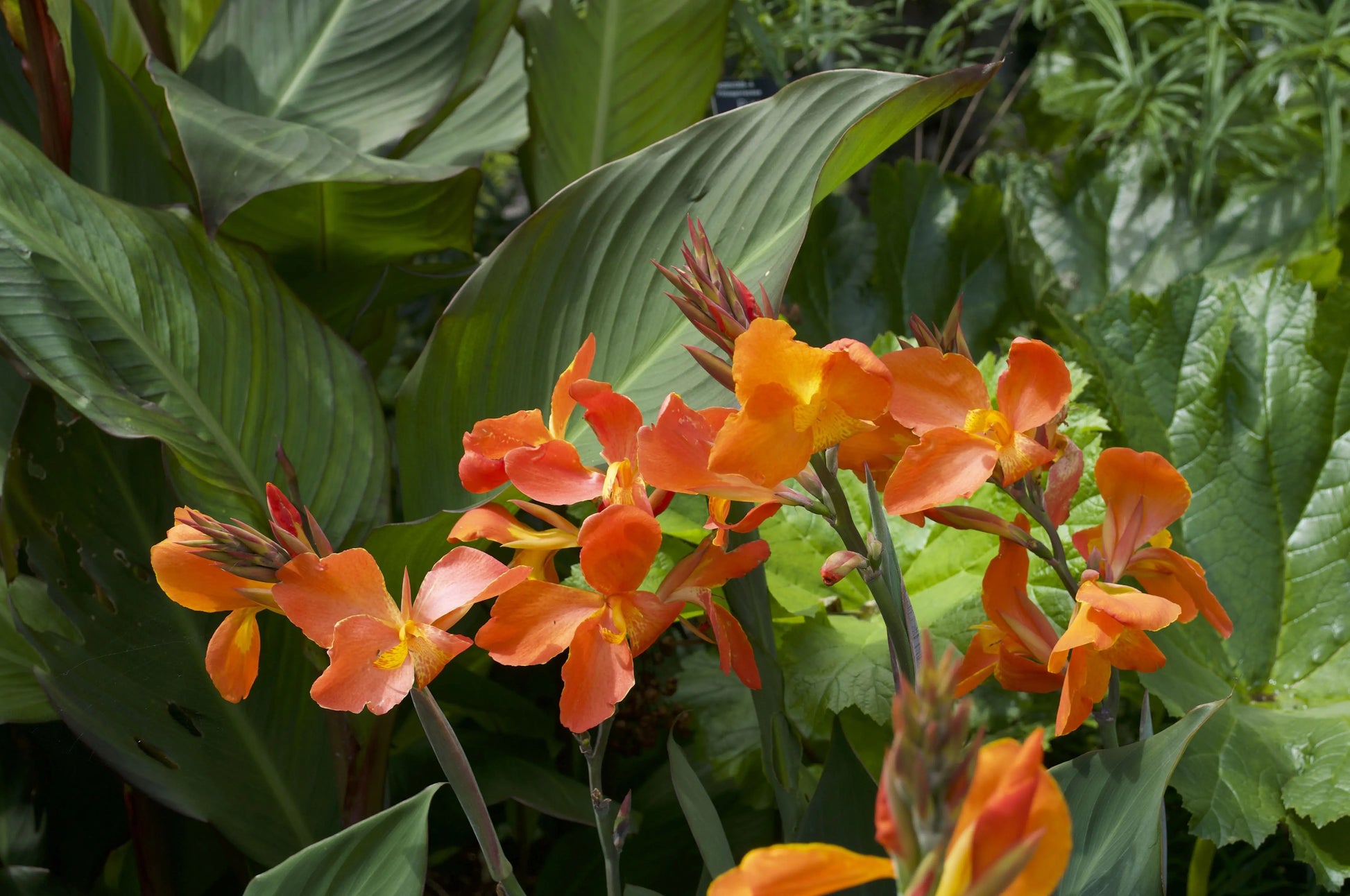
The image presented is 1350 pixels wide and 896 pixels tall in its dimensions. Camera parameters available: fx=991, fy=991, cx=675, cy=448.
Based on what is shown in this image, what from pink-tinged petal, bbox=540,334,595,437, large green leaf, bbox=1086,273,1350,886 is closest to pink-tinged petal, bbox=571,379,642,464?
pink-tinged petal, bbox=540,334,595,437

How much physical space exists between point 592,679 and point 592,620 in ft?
0.06

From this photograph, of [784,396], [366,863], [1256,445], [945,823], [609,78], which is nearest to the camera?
[945,823]

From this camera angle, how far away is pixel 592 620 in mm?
338

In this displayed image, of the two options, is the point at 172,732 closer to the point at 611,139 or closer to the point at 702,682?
the point at 702,682

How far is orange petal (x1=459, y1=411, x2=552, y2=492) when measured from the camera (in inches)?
15.4

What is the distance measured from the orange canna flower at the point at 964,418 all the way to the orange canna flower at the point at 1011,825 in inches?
4.6

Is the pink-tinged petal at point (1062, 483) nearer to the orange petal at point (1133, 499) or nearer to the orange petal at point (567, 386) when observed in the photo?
the orange petal at point (1133, 499)

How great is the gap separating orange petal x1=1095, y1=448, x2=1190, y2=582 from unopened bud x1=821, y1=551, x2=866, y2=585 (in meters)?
0.10

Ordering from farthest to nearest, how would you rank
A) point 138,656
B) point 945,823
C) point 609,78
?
point 609,78
point 138,656
point 945,823

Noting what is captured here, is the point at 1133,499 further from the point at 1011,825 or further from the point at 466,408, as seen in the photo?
the point at 466,408

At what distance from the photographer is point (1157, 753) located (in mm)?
360

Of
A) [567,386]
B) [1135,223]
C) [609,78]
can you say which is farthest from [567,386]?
[1135,223]

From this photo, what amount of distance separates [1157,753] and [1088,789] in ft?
0.12

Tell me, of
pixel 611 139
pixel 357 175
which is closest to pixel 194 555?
pixel 357 175
